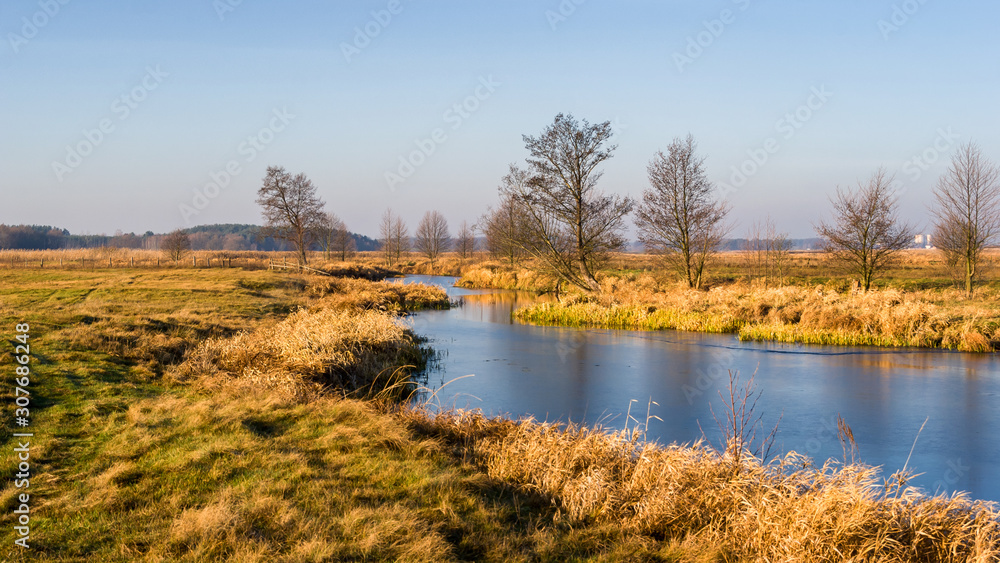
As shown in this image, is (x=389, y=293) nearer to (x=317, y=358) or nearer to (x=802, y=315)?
(x=802, y=315)

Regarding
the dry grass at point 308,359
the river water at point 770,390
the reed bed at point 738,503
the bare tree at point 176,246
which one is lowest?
the river water at point 770,390

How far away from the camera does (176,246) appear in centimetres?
4397

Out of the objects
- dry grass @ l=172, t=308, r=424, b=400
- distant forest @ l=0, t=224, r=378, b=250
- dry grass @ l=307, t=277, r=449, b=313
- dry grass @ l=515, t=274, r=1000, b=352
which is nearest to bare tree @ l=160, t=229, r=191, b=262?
distant forest @ l=0, t=224, r=378, b=250

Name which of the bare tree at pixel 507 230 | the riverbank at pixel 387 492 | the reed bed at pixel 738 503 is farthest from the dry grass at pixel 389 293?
the reed bed at pixel 738 503

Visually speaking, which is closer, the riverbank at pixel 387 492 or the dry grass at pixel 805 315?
the riverbank at pixel 387 492

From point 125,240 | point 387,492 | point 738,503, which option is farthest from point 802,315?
point 125,240

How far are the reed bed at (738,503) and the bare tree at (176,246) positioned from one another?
43.1 metres

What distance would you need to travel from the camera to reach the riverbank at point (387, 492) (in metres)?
4.49

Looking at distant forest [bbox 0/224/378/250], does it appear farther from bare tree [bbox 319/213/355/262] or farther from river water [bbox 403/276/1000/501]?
river water [bbox 403/276/1000/501]

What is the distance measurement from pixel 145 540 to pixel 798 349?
16994mm

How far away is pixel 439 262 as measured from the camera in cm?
6656

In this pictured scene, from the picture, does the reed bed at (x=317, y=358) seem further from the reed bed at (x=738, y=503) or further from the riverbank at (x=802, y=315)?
the riverbank at (x=802, y=315)

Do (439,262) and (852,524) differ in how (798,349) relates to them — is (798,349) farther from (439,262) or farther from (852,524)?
(439,262)

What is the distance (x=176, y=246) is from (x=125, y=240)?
335ft
